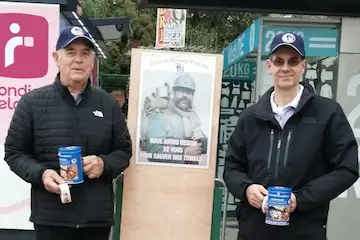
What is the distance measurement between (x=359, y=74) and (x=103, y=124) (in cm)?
336

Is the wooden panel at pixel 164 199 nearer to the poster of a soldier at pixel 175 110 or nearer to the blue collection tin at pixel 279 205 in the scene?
the poster of a soldier at pixel 175 110

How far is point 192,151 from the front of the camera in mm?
4539

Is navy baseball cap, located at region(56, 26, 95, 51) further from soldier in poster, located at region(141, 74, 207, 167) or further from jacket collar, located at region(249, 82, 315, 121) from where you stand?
soldier in poster, located at region(141, 74, 207, 167)

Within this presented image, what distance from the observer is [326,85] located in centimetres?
612

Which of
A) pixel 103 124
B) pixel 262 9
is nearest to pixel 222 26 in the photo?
pixel 262 9

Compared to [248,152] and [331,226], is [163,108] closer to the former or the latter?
[248,152]

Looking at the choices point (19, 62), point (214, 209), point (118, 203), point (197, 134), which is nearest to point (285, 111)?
point (197, 134)

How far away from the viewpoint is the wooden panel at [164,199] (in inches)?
178

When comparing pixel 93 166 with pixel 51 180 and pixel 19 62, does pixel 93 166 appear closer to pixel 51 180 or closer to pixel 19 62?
pixel 51 180

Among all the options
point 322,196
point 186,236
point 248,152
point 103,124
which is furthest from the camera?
point 186,236

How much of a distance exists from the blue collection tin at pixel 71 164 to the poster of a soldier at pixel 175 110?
4.32 feet

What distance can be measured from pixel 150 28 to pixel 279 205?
21656mm

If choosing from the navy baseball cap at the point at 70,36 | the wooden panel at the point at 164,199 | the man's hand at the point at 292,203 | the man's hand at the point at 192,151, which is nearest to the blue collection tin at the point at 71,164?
the navy baseball cap at the point at 70,36

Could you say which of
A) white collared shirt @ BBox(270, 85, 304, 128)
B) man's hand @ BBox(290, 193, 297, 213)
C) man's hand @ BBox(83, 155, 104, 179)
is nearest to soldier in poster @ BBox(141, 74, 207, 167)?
man's hand @ BBox(83, 155, 104, 179)
